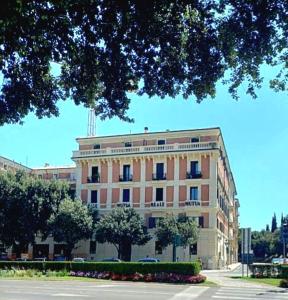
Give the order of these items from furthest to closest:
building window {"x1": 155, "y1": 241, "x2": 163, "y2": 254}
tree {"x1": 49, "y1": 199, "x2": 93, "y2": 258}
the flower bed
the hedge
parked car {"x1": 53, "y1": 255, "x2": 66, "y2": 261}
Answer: building window {"x1": 155, "y1": 241, "x2": 163, "y2": 254}
parked car {"x1": 53, "y1": 255, "x2": 66, "y2": 261}
tree {"x1": 49, "y1": 199, "x2": 93, "y2": 258}
the hedge
the flower bed

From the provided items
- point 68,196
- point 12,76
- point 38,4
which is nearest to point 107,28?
point 38,4

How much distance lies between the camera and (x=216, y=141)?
62.5m

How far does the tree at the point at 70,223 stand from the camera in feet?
184

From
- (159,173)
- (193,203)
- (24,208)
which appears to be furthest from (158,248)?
(24,208)

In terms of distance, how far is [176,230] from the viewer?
179 ft

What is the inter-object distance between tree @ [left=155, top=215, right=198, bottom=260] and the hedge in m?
20.1

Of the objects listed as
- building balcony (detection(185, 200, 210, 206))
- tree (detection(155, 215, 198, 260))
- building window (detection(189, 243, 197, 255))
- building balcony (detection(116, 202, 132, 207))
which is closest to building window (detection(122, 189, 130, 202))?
building balcony (detection(116, 202, 132, 207))

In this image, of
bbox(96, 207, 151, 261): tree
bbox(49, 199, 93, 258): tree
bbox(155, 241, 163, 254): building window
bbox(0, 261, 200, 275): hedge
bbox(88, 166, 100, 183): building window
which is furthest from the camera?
bbox(88, 166, 100, 183): building window

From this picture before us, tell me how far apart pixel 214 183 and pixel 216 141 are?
17.5 feet

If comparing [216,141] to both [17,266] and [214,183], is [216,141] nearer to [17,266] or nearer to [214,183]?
[214,183]

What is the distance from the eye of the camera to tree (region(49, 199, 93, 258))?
56125 millimetres

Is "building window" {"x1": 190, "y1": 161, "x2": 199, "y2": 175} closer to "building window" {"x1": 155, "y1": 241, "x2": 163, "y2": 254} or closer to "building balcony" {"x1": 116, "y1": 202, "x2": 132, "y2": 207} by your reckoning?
"building balcony" {"x1": 116, "y1": 202, "x2": 132, "y2": 207}

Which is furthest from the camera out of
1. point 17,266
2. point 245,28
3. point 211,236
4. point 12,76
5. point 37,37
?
point 211,236

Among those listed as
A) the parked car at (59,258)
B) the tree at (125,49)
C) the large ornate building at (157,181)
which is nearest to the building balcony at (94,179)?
the large ornate building at (157,181)
